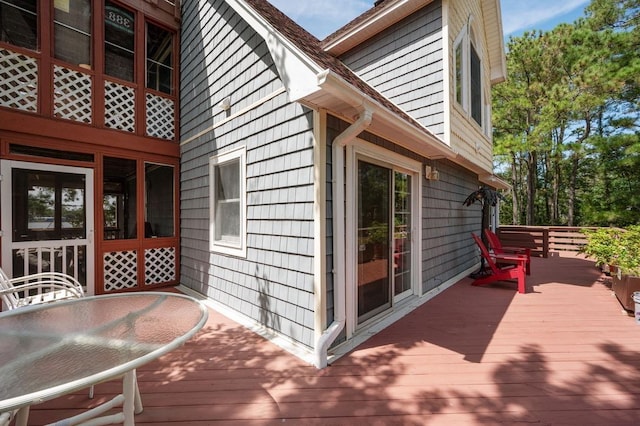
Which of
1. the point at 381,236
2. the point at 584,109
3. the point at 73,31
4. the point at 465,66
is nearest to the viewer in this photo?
the point at 381,236

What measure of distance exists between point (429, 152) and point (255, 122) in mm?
2601

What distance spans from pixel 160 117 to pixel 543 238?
1105 centimetres

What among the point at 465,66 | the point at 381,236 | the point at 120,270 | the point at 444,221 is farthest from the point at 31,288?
the point at 465,66

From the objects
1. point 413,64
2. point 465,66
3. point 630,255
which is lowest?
point 630,255

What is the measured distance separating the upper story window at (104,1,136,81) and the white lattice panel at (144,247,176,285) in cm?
318

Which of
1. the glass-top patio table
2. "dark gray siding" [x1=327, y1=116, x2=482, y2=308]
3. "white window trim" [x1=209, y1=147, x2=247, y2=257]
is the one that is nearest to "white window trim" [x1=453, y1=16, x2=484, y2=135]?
"dark gray siding" [x1=327, y1=116, x2=482, y2=308]

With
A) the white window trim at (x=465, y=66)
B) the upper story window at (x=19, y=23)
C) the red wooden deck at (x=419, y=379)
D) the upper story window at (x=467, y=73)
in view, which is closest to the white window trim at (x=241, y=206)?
the red wooden deck at (x=419, y=379)

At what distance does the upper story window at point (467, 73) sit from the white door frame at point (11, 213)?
6.57 metres

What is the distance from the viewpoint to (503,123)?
15242mm

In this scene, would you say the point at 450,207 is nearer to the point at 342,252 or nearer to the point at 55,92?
the point at 342,252

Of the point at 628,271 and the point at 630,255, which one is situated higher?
the point at 630,255

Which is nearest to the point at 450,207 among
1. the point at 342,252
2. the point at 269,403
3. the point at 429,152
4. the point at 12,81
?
the point at 429,152

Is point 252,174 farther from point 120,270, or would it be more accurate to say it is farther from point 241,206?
point 120,270

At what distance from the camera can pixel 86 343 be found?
5.21ft
